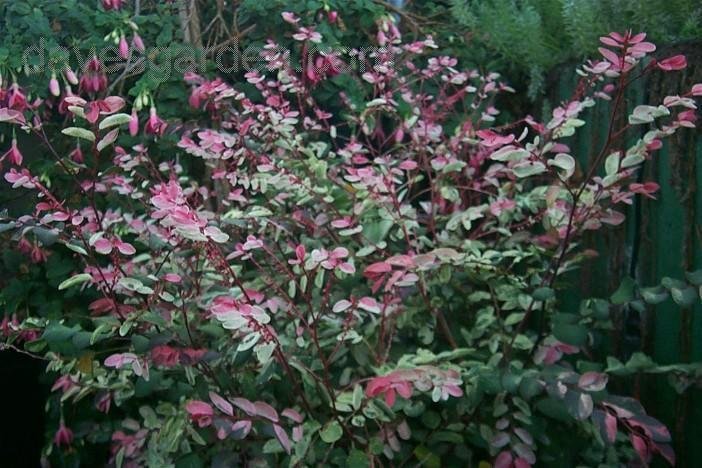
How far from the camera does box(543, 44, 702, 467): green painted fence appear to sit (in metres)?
1.92

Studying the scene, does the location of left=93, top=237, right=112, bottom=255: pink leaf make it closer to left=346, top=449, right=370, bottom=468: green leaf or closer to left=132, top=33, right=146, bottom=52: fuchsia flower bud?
left=346, top=449, right=370, bottom=468: green leaf

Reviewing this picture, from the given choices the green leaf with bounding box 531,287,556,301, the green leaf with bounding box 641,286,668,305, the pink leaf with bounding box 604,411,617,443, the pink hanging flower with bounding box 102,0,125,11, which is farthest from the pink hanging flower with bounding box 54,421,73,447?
the green leaf with bounding box 641,286,668,305

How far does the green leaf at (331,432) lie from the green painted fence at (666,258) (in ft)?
2.92

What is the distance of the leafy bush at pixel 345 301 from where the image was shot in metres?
1.65

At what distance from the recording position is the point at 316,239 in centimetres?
219

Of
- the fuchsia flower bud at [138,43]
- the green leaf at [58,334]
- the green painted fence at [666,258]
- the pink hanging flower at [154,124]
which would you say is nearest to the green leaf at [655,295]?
the green painted fence at [666,258]

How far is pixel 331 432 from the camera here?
1741 millimetres

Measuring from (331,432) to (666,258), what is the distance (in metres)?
1.01

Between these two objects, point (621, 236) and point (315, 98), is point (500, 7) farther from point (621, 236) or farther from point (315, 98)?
point (621, 236)

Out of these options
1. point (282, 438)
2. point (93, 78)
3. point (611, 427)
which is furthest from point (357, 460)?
point (93, 78)

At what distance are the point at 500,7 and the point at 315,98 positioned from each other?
0.76m

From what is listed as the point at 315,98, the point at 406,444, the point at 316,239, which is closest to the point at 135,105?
the point at 315,98

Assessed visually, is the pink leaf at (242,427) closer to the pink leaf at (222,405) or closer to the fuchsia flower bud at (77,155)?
the pink leaf at (222,405)

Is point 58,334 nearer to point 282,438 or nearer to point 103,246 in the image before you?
point 103,246
